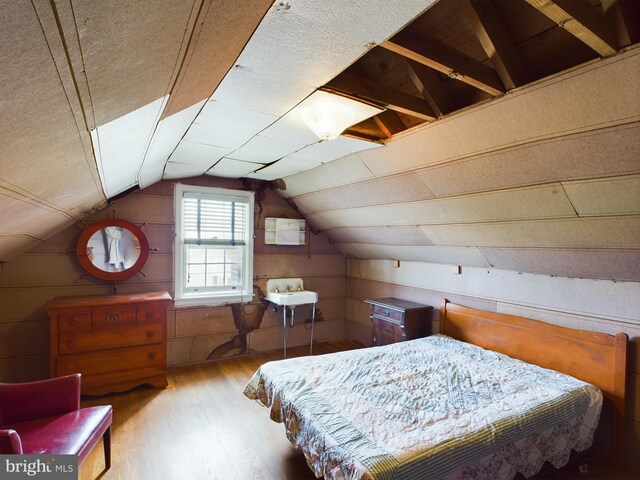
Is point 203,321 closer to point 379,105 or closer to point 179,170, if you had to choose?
point 179,170

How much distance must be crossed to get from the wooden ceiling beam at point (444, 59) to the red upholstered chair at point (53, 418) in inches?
98.6

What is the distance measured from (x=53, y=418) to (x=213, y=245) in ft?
7.88

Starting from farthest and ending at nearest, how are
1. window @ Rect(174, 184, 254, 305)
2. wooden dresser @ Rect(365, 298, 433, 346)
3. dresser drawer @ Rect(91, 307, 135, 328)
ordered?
window @ Rect(174, 184, 254, 305) → wooden dresser @ Rect(365, 298, 433, 346) → dresser drawer @ Rect(91, 307, 135, 328)

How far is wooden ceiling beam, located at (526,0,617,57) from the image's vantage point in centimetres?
118

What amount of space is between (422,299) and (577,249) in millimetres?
1806

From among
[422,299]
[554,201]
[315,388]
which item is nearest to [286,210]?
[422,299]

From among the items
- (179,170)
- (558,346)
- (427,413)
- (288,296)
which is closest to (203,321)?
(288,296)

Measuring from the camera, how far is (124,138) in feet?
5.05

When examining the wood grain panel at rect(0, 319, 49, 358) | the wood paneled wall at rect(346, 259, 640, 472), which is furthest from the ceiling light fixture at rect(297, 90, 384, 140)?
the wood grain panel at rect(0, 319, 49, 358)

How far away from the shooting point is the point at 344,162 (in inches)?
120

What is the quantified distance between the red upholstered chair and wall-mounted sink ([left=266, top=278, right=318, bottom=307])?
7.44ft

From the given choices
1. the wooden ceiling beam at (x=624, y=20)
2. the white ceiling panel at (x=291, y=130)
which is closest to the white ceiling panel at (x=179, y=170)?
the white ceiling panel at (x=291, y=130)

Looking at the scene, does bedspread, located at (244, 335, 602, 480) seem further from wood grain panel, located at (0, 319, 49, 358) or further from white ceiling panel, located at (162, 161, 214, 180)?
wood grain panel, located at (0, 319, 49, 358)

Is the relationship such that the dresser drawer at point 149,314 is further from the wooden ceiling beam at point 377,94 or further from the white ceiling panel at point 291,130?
the wooden ceiling beam at point 377,94
